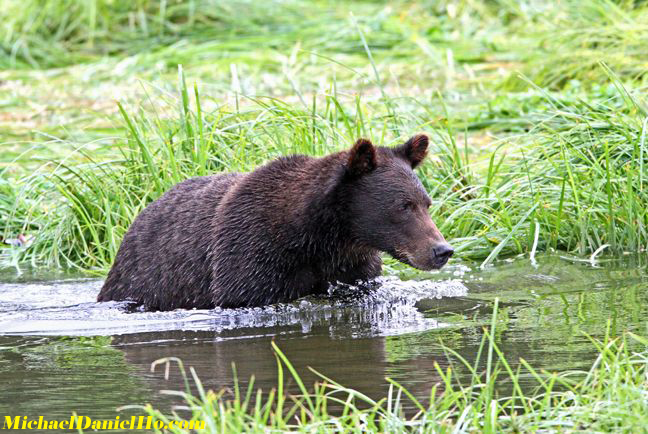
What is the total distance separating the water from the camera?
4.72 metres

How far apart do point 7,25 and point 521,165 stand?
10104mm

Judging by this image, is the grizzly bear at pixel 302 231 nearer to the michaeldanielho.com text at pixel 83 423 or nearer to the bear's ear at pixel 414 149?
the bear's ear at pixel 414 149

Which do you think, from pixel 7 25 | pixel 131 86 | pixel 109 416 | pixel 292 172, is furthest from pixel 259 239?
pixel 7 25

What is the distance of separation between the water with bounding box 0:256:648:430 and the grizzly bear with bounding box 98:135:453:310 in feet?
0.53

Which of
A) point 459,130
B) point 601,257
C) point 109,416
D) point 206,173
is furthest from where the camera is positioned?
point 459,130

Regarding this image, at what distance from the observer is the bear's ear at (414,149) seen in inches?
261

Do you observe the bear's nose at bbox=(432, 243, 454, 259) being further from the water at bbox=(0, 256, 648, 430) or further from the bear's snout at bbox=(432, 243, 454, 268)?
the water at bbox=(0, 256, 648, 430)

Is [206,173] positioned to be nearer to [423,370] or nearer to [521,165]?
[521,165]

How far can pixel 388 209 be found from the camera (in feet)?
20.9

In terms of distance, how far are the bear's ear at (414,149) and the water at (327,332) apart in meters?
0.83

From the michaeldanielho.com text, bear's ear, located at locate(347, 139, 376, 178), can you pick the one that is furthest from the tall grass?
the michaeldanielho.com text

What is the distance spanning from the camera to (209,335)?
19.4 feet

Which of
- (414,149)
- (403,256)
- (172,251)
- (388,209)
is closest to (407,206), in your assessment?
(388,209)

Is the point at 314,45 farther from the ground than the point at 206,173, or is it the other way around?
the point at 314,45
